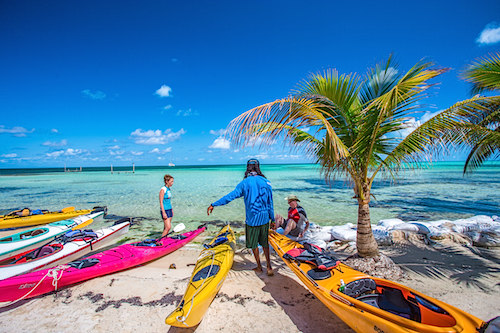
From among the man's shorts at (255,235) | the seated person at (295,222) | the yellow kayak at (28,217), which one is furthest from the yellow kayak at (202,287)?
the yellow kayak at (28,217)

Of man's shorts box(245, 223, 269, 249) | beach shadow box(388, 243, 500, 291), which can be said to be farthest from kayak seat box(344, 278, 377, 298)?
beach shadow box(388, 243, 500, 291)

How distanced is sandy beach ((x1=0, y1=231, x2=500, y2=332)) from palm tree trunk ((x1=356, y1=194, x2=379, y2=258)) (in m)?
0.78

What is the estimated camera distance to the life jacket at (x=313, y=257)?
387 centimetres

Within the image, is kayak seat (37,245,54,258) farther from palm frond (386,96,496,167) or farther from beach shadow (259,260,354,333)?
palm frond (386,96,496,167)

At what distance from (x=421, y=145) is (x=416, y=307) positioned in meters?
2.95

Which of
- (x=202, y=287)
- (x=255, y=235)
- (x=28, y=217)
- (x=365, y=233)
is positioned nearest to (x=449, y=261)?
(x=365, y=233)

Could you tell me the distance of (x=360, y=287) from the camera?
3.22m

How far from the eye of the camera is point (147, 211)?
12969 mm

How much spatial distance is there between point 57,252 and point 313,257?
5972 mm

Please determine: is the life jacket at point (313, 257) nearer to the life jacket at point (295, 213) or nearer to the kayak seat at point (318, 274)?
the kayak seat at point (318, 274)

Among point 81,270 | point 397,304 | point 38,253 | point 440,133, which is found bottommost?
point 81,270

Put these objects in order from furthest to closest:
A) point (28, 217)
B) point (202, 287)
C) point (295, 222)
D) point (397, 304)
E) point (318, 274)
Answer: point (28, 217) → point (295, 222) → point (318, 274) → point (202, 287) → point (397, 304)

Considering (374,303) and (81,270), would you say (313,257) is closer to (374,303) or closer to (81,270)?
(374,303)

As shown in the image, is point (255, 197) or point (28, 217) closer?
point (255, 197)
